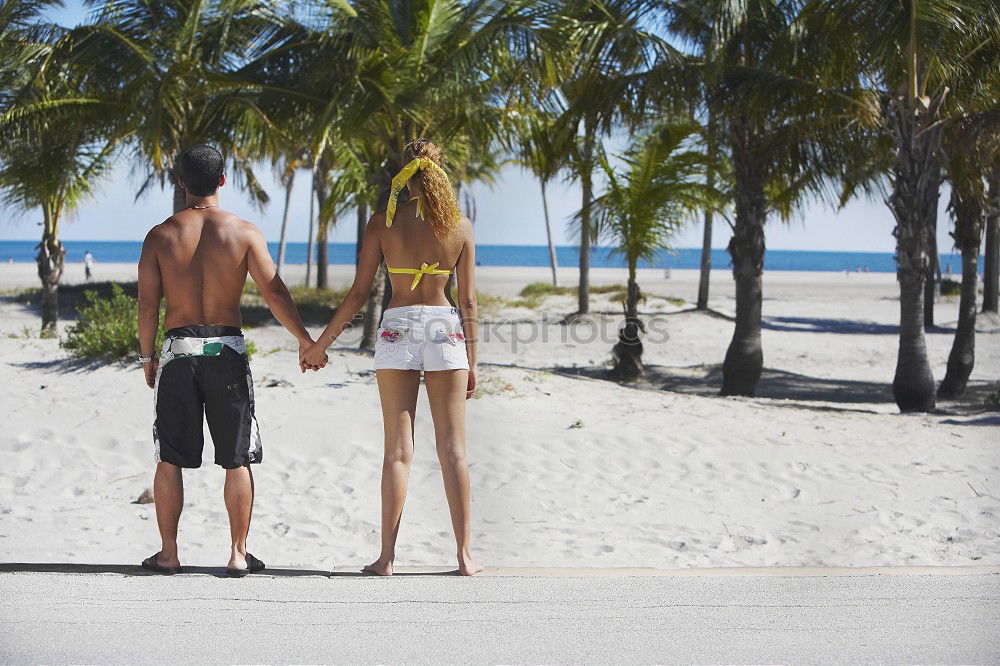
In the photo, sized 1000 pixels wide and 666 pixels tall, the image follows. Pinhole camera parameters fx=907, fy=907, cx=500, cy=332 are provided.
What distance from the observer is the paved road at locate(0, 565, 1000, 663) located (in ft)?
8.99

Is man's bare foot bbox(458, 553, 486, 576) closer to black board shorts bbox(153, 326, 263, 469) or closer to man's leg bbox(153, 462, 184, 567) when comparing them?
black board shorts bbox(153, 326, 263, 469)

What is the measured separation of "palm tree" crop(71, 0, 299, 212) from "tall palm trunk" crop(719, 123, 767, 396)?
5232 millimetres

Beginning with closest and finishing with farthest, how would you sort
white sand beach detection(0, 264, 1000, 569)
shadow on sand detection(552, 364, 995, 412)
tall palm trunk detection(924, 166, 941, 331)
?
1. white sand beach detection(0, 264, 1000, 569)
2. tall palm trunk detection(924, 166, 941, 331)
3. shadow on sand detection(552, 364, 995, 412)

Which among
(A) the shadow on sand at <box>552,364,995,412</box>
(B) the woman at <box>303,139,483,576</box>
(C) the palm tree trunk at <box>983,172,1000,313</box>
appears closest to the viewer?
(B) the woman at <box>303,139,483,576</box>

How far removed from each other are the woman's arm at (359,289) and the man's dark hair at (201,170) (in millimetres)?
621

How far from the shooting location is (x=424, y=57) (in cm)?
947

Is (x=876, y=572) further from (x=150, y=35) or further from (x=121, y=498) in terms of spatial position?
(x=150, y=35)

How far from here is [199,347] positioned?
11.3 ft

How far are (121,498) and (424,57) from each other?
5828mm

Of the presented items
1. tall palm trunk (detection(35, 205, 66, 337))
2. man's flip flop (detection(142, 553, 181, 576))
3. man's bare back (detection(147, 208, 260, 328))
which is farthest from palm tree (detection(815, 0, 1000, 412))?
tall palm trunk (detection(35, 205, 66, 337))

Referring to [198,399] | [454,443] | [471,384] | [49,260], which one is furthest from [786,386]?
[49,260]

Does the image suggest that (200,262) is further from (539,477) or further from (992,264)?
(992,264)

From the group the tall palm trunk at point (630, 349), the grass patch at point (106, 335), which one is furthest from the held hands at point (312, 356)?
the tall palm trunk at point (630, 349)

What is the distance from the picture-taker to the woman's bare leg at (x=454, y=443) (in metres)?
3.59
